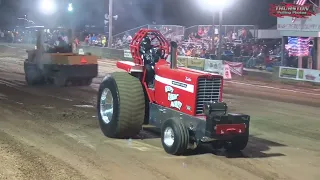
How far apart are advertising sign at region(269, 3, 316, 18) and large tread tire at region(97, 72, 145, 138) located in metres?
17.3

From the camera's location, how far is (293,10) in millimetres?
24984

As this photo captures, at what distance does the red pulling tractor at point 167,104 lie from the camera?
831 cm

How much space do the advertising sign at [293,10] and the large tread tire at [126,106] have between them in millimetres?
17292

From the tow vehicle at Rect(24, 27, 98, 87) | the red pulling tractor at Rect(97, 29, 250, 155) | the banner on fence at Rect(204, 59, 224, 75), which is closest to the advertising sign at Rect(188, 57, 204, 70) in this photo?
the banner on fence at Rect(204, 59, 224, 75)

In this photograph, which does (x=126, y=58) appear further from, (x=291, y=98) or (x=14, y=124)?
(x=14, y=124)

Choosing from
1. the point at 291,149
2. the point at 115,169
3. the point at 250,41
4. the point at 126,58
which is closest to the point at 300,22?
the point at 250,41

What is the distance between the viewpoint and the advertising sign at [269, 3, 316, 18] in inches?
973

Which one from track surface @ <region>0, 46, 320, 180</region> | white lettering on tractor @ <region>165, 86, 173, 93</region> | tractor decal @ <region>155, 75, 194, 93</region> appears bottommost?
track surface @ <region>0, 46, 320, 180</region>

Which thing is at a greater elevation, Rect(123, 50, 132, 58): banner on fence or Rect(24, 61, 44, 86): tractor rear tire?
Rect(123, 50, 132, 58): banner on fence

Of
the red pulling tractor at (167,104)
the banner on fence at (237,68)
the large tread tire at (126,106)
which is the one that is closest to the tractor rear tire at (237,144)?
the red pulling tractor at (167,104)

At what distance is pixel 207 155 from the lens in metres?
8.73

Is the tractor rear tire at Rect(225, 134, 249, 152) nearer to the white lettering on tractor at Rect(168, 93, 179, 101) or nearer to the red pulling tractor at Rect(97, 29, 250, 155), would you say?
the red pulling tractor at Rect(97, 29, 250, 155)

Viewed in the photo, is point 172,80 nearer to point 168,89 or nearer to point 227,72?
point 168,89

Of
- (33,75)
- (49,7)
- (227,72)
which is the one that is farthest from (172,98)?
(49,7)
